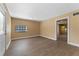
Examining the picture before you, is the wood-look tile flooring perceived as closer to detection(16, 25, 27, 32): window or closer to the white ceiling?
the white ceiling

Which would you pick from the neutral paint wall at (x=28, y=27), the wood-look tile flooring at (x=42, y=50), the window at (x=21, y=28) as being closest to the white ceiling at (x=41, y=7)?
the wood-look tile flooring at (x=42, y=50)

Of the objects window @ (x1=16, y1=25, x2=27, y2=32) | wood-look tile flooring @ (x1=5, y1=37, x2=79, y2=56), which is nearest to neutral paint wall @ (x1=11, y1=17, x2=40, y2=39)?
window @ (x1=16, y1=25, x2=27, y2=32)

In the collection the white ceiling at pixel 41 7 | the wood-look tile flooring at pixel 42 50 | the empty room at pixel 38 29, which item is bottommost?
the wood-look tile flooring at pixel 42 50

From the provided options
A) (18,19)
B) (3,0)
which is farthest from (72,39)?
(18,19)

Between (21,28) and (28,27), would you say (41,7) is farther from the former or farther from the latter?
(28,27)

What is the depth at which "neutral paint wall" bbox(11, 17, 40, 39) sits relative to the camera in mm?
9398

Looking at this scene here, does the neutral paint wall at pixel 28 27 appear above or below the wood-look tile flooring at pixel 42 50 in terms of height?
above

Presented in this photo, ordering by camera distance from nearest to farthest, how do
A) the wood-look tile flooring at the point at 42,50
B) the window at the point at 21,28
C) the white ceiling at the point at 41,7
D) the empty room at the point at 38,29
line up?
the wood-look tile flooring at the point at 42,50, the empty room at the point at 38,29, the white ceiling at the point at 41,7, the window at the point at 21,28

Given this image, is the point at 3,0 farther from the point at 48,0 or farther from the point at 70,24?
the point at 70,24

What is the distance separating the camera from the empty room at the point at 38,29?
13.8 feet

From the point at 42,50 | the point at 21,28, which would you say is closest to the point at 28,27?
the point at 21,28

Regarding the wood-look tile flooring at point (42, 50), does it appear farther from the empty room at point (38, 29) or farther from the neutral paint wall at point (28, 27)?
the neutral paint wall at point (28, 27)

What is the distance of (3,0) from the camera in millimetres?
1813

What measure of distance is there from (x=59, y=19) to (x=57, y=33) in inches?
53.8
